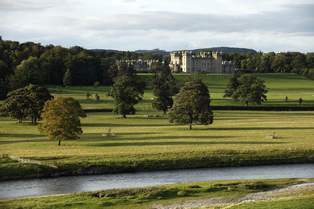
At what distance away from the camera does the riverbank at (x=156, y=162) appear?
27062 mm

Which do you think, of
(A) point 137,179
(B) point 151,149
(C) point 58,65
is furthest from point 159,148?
(C) point 58,65

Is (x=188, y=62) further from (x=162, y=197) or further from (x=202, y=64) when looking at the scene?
(x=162, y=197)

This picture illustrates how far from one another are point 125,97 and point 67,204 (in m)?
42.4

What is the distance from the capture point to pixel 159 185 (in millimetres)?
24469

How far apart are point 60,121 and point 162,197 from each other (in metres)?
18.6

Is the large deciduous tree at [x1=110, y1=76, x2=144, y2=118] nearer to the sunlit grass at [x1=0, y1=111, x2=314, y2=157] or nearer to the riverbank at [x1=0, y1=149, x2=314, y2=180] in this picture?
the sunlit grass at [x1=0, y1=111, x2=314, y2=157]

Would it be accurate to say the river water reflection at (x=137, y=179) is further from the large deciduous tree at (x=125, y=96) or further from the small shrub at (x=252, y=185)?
the large deciduous tree at (x=125, y=96)

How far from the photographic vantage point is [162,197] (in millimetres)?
21016

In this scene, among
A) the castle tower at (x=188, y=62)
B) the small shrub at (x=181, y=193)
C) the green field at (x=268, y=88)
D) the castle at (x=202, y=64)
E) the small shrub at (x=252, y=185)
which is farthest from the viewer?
the castle at (x=202, y=64)

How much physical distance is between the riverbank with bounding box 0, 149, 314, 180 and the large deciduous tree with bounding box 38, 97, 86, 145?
7.62 metres

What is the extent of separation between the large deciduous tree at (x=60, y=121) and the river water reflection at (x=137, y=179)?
32.0ft

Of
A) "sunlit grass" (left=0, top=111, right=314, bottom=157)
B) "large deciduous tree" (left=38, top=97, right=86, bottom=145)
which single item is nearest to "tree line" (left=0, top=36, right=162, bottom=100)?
"sunlit grass" (left=0, top=111, right=314, bottom=157)

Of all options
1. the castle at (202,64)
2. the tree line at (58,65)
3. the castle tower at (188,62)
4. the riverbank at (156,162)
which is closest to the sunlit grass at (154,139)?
the riverbank at (156,162)

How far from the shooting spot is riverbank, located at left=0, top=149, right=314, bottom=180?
88.8 feet
